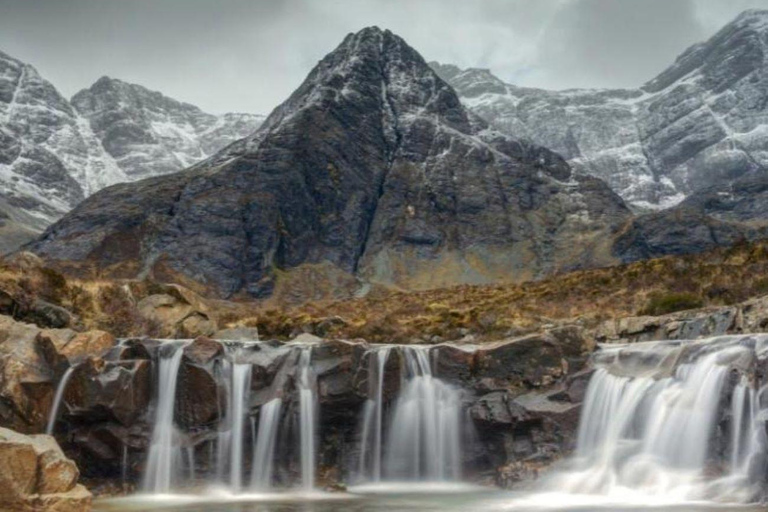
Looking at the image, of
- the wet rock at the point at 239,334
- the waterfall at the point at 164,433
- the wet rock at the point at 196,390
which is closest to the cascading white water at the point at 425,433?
the wet rock at the point at 196,390

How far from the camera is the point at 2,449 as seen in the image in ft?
72.0

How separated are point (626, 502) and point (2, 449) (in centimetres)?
1966

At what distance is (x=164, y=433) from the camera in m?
31.5

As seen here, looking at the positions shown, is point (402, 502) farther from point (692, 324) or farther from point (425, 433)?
point (692, 324)

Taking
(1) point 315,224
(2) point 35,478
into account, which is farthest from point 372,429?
(1) point 315,224

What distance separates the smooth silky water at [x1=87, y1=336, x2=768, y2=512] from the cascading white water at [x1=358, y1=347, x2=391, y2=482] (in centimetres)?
5

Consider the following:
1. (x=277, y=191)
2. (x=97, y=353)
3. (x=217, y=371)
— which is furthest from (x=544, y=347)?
(x=277, y=191)

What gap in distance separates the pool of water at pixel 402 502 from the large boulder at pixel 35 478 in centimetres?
376

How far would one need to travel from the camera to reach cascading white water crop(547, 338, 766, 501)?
85.1 ft

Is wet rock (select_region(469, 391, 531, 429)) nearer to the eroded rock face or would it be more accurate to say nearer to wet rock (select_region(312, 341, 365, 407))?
wet rock (select_region(312, 341, 365, 407))

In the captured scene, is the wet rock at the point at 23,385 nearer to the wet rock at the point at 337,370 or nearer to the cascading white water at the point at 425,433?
the wet rock at the point at 337,370

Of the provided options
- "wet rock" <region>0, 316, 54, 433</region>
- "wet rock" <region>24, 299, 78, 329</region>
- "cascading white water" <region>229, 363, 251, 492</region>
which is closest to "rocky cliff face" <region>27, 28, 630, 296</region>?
"wet rock" <region>24, 299, 78, 329</region>

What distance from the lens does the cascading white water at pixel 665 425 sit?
25.9m

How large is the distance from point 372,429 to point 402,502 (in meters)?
5.40
